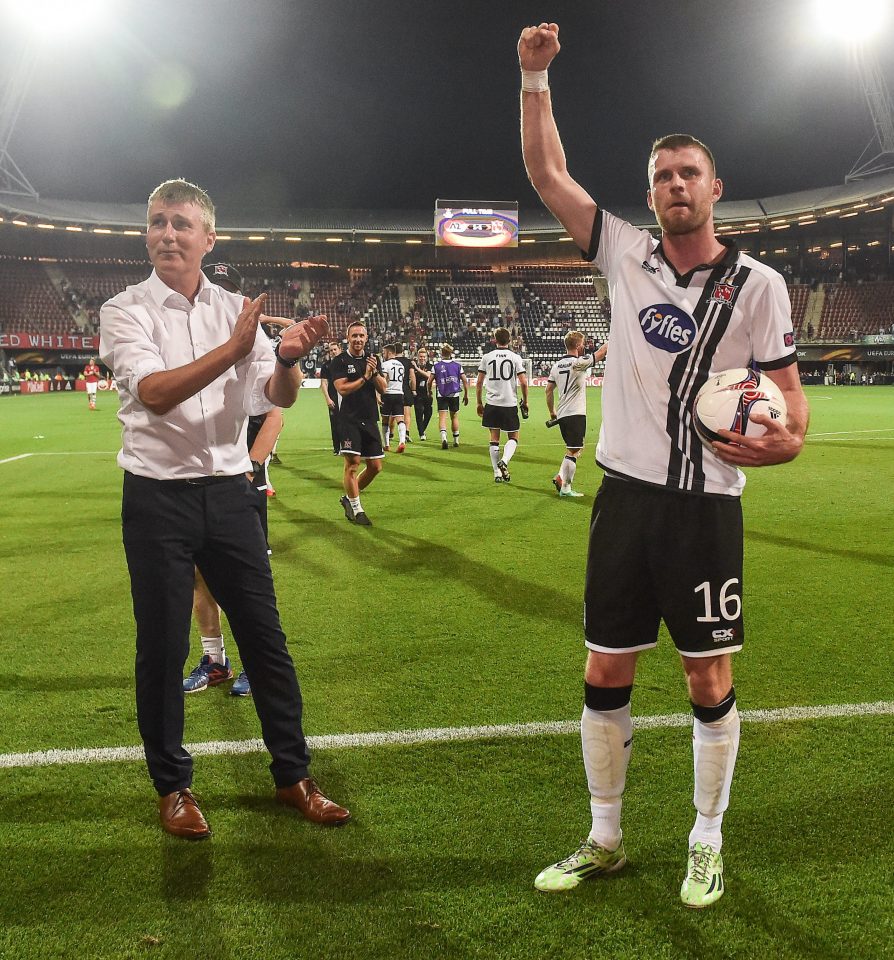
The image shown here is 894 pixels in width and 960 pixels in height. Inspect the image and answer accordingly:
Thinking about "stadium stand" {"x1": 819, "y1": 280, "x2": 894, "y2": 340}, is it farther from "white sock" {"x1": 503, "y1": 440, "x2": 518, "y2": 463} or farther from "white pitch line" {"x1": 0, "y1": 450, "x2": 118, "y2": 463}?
"white pitch line" {"x1": 0, "y1": 450, "x2": 118, "y2": 463}

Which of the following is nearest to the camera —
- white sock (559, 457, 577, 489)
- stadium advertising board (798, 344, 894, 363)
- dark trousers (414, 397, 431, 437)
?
white sock (559, 457, 577, 489)

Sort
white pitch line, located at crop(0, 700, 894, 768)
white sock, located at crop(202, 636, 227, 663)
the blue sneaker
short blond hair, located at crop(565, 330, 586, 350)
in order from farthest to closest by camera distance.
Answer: short blond hair, located at crop(565, 330, 586, 350) < white sock, located at crop(202, 636, 227, 663) < the blue sneaker < white pitch line, located at crop(0, 700, 894, 768)

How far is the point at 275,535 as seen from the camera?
8258 mm

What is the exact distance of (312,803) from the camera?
298 cm

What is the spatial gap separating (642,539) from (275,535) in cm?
634

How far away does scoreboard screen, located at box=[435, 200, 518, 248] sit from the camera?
189 feet

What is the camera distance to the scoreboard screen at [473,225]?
5759 cm

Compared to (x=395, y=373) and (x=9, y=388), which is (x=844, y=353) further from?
(x=9, y=388)

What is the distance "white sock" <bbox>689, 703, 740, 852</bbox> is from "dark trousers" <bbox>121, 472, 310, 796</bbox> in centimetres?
155

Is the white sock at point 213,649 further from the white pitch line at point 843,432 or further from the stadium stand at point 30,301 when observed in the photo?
the stadium stand at point 30,301

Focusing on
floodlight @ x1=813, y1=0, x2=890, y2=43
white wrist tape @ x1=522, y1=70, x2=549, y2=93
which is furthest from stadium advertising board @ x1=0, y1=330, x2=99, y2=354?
white wrist tape @ x1=522, y1=70, x2=549, y2=93

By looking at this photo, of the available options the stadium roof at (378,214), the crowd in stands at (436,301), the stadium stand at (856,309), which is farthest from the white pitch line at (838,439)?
the stadium roof at (378,214)

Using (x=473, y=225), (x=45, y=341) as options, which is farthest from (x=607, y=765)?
(x=473, y=225)

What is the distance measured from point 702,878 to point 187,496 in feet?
7.38
